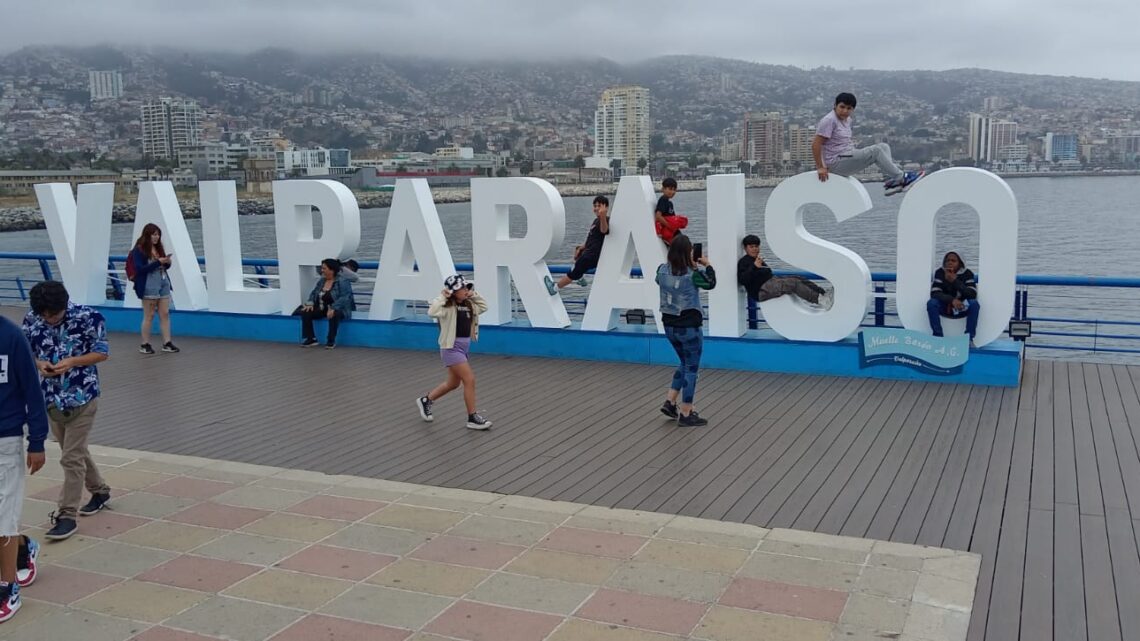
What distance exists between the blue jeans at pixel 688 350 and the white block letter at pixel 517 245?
151 inches

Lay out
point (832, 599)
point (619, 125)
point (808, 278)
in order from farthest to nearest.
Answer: point (619, 125)
point (808, 278)
point (832, 599)

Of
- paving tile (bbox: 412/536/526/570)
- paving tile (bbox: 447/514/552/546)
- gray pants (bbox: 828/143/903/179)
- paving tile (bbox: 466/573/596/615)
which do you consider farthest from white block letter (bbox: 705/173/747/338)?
paving tile (bbox: 466/573/596/615)

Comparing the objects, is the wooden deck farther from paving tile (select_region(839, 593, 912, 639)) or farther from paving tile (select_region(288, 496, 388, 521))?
paving tile (select_region(288, 496, 388, 521))

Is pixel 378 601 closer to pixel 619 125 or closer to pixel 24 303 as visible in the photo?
pixel 24 303

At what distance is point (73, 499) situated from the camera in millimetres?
6492

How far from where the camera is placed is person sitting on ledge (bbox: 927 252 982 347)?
34.2ft

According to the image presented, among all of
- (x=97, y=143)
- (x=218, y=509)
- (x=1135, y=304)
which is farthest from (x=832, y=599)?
(x=97, y=143)

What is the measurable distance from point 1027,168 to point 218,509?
312 feet

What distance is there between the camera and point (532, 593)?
5402 millimetres

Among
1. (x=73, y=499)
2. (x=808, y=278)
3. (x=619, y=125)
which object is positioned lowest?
(x=73, y=499)

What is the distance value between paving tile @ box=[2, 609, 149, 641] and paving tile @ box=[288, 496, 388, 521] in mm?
1723

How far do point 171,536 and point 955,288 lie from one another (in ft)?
26.4

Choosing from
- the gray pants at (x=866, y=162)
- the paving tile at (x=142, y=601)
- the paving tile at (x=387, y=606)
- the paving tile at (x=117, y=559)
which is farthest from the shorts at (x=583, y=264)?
the paving tile at (x=142, y=601)

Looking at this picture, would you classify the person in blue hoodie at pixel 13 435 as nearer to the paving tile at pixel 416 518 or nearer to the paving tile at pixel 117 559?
the paving tile at pixel 117 559
